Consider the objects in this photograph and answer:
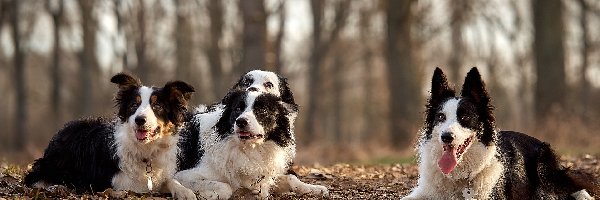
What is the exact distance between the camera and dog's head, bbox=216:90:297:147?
755 centimetres

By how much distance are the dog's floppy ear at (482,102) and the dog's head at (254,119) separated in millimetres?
2041

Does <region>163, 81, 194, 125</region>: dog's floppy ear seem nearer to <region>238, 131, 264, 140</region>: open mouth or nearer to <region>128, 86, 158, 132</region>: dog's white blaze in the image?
<region>128, 86, 158, 132</region>: dog's white blaze

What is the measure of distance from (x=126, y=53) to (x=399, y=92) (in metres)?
15.3

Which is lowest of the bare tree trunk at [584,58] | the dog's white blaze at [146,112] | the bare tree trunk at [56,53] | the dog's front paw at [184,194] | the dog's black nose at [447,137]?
the dog's front paw at [184,194]

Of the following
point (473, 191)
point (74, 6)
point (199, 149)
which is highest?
point (74, 6)

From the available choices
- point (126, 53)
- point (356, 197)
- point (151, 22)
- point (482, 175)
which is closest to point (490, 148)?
point (482, 175)

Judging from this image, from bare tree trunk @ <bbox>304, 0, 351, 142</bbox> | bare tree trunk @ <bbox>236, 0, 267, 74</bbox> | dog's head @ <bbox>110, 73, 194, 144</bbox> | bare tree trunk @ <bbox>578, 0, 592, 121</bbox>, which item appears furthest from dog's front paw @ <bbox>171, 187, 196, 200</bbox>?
bare tree trunk @ <bbox>578, 0, 592, 121</bbox>

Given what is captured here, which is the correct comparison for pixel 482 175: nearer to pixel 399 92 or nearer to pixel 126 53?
pixel 399 92

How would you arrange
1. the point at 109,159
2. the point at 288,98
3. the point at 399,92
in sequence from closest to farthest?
the point at 109,159, the point at 288,98, the point at 399,92

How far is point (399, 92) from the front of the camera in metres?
25.0

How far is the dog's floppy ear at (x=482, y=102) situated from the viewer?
23.3ft

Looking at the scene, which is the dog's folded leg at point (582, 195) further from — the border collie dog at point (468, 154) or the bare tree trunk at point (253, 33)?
the bare tree trunk at point (253, 33)

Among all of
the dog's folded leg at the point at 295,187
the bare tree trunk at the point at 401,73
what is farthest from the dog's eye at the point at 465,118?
the bare tree trunk at the point at 401,73

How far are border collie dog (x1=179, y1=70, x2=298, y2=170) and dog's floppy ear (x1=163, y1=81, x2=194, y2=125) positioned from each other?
40 centimetres
